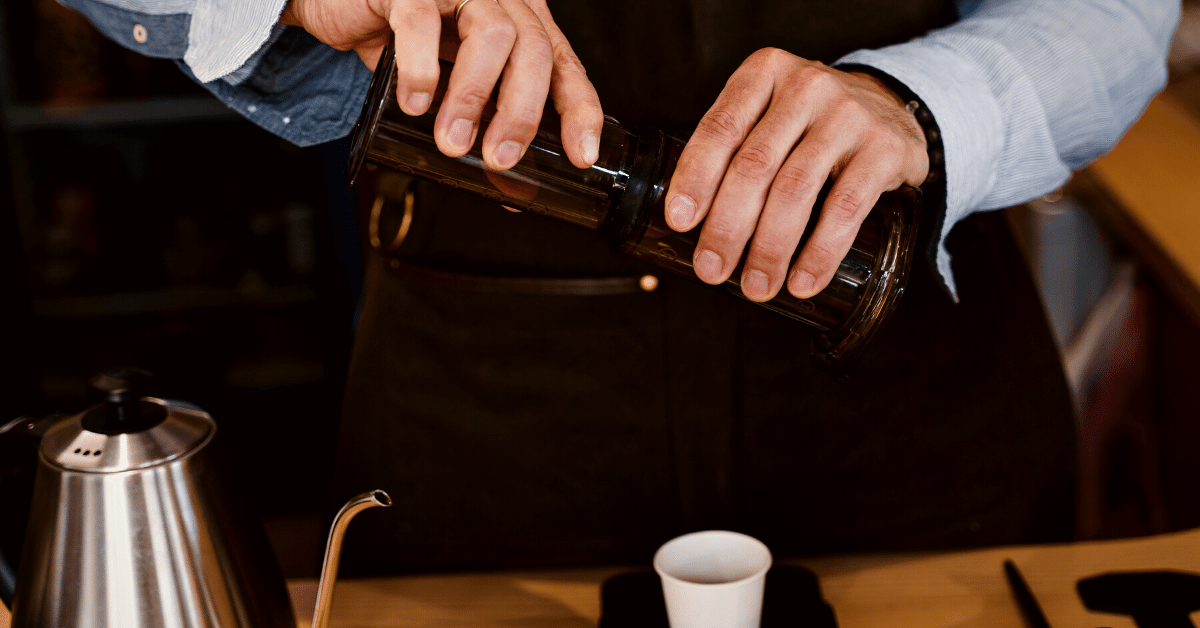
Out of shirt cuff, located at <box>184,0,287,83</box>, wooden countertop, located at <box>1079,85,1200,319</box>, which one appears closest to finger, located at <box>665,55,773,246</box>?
shirt cuff, located at <box>184,0,287,83</box>

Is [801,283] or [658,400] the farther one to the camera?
[658,400]

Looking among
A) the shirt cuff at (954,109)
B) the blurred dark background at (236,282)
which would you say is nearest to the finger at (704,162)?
the shirt cuff at (954,109)

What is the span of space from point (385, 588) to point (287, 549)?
Result: 1606 millimetres

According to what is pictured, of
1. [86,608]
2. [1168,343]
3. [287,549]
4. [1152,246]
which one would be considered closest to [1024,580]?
[86,608]

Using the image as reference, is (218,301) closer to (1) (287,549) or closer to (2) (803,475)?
(1) (287,549)

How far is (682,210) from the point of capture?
1.94ft

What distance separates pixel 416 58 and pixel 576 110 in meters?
0.10

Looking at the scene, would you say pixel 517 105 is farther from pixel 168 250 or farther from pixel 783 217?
pixel 168 250

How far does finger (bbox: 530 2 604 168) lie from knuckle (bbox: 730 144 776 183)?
0.09m

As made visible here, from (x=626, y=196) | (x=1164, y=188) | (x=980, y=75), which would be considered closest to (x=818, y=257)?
(x=626, y=196)

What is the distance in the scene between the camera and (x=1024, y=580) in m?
0.83

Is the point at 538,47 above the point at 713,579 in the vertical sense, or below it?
above

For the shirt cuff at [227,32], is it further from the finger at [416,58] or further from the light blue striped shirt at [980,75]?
the finger at [416,58]

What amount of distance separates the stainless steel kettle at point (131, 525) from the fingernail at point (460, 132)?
233 millimetres
